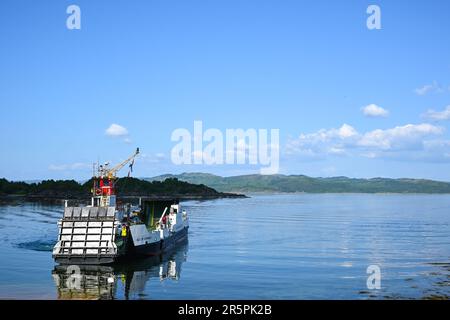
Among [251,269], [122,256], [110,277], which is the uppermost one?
[122,256]

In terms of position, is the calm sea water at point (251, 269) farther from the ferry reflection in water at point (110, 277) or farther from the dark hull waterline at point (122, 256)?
the dark hull waterline at point (122, 256)

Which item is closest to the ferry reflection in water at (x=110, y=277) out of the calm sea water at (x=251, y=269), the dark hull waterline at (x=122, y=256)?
the calm sea water at (x=251, y=269)

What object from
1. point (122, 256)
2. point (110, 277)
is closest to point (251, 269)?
point (122, 256)

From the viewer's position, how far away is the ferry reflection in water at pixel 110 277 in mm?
37156

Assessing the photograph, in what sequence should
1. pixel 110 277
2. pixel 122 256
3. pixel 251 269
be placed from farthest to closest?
pixel 122 256, pixel 251 269, pixel 110 277

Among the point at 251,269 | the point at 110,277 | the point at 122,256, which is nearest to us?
the point at 110,277

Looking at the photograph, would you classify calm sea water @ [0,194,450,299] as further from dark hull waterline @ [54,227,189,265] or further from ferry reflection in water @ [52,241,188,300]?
dark hull waterline @ [54,227,189,265]

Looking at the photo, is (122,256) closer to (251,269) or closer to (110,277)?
(110,277)

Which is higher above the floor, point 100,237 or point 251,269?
point 100,237

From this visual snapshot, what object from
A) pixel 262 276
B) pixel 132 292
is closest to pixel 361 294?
pixel 262 276

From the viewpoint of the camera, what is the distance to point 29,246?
2544 inches

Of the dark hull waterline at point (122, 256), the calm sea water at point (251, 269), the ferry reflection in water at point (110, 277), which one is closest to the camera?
the ferry reflection in water at point (110, 277)

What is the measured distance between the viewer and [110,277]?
43.9 metres
